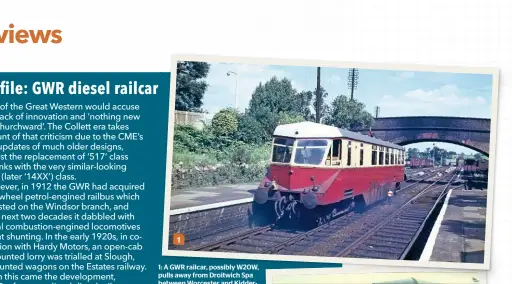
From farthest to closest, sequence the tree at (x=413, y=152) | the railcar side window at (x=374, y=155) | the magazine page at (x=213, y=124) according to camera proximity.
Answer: the railcar side window at (x=374, y=155)
the tree at (x=413, y=152)
the magazine page at (x=213, y=124)

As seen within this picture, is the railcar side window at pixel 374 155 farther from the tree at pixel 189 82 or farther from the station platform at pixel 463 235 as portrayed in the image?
the tree at pixel 189 82

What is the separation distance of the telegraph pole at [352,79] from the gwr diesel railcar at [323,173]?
28 centimetres

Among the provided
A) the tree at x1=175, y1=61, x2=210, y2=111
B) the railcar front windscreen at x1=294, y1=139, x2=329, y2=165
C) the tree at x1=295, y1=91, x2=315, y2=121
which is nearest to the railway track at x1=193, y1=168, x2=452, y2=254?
the railcar front windscreen at x1=294, y1=139, x2=329, y2=165

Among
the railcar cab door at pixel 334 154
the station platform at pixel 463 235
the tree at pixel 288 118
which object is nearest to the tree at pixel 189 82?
the tree at pixel 288 118

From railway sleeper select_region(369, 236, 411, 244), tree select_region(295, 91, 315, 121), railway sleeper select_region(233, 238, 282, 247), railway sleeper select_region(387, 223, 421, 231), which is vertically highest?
tree select_region(295, 91, 315, 121)

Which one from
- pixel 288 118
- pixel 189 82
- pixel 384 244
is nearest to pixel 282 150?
pixel 288 118

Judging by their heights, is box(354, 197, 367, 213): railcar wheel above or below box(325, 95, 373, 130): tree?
below

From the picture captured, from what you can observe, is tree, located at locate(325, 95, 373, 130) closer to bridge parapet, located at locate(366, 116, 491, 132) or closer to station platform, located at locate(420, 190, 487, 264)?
bridge parapet, located at locate(366, 116, 491, 132)

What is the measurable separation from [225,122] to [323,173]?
68cm

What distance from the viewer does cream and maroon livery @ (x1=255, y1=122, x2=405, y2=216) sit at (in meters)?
4.01

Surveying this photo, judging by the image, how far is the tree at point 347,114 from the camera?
12.6 feet

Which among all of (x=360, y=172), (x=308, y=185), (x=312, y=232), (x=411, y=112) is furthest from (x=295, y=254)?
(x=411, y=112)

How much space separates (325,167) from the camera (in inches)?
162

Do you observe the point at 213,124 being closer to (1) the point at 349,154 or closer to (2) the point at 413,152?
(1) the point at 349,154
